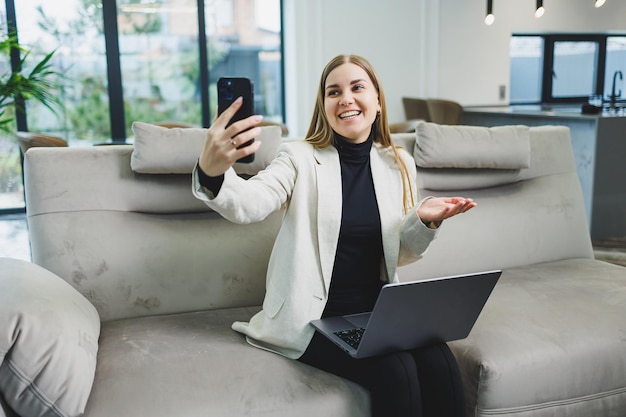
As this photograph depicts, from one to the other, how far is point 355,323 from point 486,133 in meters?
1.08

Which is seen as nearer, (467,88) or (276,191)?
(276,191)

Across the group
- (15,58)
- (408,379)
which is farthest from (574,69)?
(408,379)

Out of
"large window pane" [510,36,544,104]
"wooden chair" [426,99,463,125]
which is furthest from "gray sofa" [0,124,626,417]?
"large window pane" [510,36,544,104]

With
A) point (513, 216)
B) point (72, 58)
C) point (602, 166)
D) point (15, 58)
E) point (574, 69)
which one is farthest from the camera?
point (574, 69)

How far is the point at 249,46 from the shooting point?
20.9ft

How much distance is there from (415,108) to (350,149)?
4493 millimetres

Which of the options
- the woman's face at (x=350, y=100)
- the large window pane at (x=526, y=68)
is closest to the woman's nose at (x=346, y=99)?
the woman's face at (x=350, y=100)

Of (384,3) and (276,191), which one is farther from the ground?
(384,3)

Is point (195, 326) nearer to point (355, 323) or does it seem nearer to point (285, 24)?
point (355, 323)

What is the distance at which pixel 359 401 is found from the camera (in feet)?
5.13

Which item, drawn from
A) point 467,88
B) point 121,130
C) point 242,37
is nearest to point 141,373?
point 121,130

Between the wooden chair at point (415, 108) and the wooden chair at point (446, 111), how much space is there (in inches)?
5.3

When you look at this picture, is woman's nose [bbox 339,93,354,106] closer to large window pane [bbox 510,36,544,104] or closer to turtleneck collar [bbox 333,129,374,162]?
turtleneck collar [bbox 333,129,374,162]

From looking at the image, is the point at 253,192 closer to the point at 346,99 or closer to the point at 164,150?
the point at 346,99
